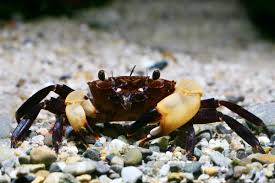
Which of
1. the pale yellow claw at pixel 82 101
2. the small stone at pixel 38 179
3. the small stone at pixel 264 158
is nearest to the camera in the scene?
the small stone at pixel 38 179

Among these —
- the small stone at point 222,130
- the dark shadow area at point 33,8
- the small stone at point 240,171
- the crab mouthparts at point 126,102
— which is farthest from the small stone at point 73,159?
the dark shadow area at point 33,8

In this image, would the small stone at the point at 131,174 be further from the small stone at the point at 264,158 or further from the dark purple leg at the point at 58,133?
the small stone at the point at 264,158

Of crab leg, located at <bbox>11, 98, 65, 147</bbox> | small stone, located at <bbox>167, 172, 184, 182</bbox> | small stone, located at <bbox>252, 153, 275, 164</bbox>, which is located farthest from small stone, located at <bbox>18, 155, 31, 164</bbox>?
small stone, located at <bbox>252, 153, 275, 164</bbox>

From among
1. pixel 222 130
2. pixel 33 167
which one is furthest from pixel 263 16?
pixel 33 167

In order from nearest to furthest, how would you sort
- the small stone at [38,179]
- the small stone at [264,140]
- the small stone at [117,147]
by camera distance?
the small stone at [38,179]
the small stone at [117,147]
the small stone at [264,140]

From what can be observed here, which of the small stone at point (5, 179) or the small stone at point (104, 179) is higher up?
the small stone at point (5, 179)

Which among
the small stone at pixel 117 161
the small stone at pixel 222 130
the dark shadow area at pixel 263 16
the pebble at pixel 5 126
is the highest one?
the dark shadow area at pixel 263 16

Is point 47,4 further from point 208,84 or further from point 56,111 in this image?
point 56,111
